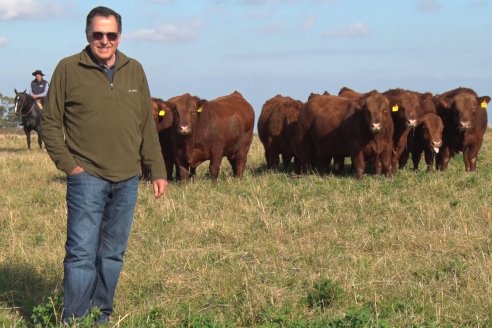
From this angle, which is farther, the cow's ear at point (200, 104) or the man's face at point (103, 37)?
the cow's ear at point (200, 104)

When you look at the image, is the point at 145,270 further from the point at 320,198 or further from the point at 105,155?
the point at 320,198

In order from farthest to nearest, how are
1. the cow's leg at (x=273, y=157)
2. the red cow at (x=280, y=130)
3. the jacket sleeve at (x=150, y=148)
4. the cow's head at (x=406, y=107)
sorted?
the cow's leg at (x=273, y=157), the red cow at (x=280, y=130), the cow's head at (x=406, y=107), the jacket sleeve at (x=150, y=148)

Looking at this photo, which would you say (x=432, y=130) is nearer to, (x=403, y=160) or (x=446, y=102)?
(x=446, y=102)

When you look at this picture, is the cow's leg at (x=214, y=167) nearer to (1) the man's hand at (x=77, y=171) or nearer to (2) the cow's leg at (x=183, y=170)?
(2) the cow's leg at (x=183, y=170)

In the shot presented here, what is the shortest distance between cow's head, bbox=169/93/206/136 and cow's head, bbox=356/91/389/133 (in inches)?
123

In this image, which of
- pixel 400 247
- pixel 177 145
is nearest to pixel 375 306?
pixel 400 247

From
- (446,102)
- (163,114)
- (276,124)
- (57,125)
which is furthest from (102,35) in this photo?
(276,124)

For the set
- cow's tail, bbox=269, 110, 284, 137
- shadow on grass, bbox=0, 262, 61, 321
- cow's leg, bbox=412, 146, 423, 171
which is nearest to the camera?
shadow on grass, bbox=0, 262, 61, 321

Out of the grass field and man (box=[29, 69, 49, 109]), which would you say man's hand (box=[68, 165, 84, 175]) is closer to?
the grass field

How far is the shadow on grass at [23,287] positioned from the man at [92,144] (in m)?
0.99

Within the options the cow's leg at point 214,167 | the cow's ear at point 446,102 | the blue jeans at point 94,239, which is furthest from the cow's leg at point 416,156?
the blue jeans at point 94,239


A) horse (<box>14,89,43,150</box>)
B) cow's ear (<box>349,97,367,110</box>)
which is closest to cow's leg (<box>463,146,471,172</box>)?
cow's ear (<box>349,97,367,110</box>)

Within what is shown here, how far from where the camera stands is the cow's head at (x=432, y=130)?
15.1 m

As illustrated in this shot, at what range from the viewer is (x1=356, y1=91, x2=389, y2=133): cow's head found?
13.7 metres
